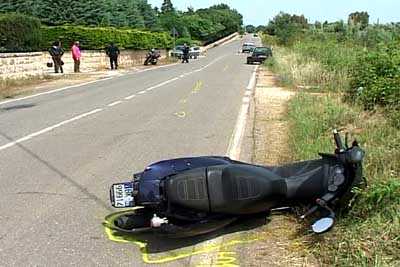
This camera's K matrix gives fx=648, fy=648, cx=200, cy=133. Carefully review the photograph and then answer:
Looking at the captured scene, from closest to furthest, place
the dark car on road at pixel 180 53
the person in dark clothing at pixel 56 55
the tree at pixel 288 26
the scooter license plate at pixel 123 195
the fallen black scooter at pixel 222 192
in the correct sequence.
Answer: the fallen black scooter at pixel 222 192, the scooter license plate at pixel 123 195, the person in dark clothing at pixel 56 55, the tree at pixel 288 26, the dark car on road at pixel 180 53

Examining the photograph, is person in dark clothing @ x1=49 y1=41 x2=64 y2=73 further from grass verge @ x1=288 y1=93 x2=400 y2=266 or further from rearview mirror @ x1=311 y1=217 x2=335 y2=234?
rearview mirror @ x1=311 y1=217 x2=335 y2=234

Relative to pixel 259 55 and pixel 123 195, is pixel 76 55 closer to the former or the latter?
pixel 259 55

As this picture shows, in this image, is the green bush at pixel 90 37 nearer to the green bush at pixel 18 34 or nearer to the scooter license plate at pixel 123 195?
the green bush at pixel 18 34

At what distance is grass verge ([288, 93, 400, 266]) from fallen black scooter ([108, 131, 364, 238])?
16cm

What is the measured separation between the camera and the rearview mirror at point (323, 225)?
5.17m

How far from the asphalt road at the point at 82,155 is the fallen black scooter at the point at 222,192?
1.11 ft

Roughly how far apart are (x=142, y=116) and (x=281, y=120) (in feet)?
10.7

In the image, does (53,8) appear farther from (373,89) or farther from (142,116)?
(373,89)

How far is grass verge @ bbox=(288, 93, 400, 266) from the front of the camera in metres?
4.80

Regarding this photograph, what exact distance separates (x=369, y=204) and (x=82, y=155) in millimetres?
5343

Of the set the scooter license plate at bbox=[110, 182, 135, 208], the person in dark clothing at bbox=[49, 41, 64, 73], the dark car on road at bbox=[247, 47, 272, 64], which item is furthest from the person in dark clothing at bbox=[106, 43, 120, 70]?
the scooter license plate at bbox=[110, 182, 135, 208]

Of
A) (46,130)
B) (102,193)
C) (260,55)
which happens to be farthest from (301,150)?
(260,55)

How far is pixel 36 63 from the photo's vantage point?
107ft

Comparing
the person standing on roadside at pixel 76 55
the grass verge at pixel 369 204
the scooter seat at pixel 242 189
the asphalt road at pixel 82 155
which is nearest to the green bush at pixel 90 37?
the person standing on roadside at pixel 76 55
